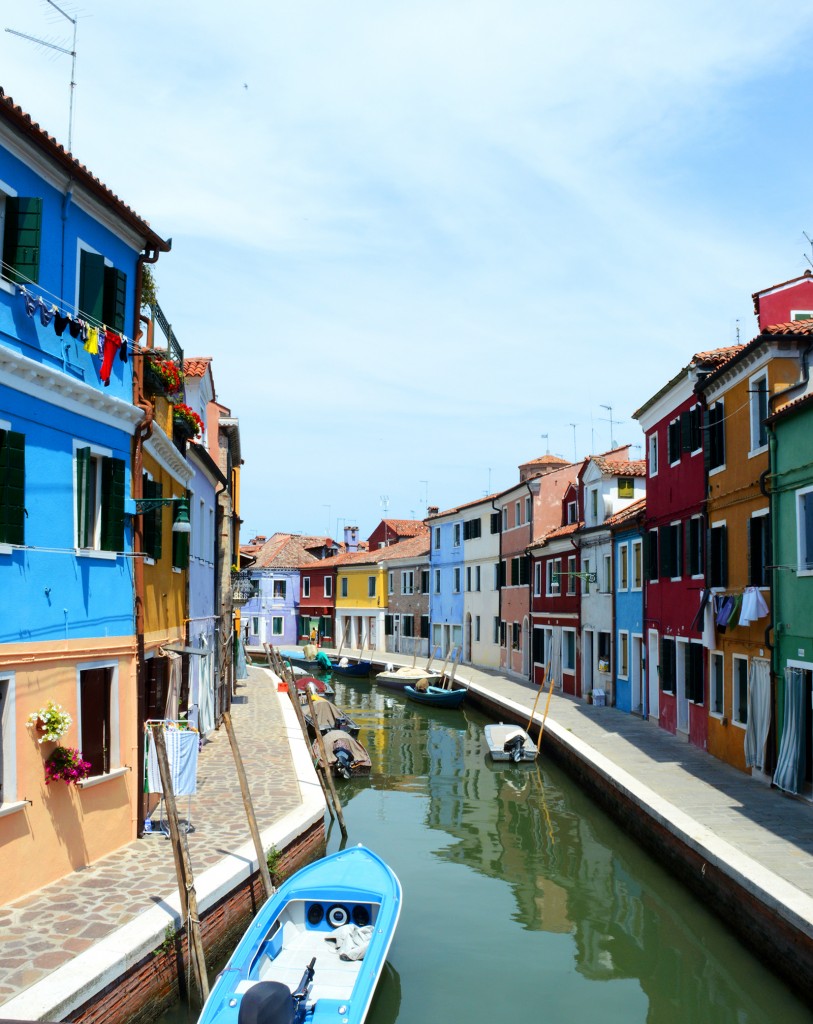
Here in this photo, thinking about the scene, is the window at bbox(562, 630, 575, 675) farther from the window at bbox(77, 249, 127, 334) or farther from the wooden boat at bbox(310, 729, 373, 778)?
the window at bbox(77, 249, 127, 334)

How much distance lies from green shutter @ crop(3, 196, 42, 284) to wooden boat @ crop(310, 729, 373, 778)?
14.5 m

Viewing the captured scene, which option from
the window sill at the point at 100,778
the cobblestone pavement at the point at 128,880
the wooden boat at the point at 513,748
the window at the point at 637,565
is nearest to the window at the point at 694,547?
the window at the point at 637,565

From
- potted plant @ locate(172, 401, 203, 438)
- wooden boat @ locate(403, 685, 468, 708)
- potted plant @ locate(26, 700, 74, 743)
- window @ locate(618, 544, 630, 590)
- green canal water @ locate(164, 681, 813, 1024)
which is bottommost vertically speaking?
green canal water @ locate(164, 681, 813, 1024)

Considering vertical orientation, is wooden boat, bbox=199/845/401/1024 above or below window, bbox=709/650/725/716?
below

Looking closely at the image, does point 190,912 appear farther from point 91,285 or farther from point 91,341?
point 91,285

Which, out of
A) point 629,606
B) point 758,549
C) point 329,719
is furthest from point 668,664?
point 329,719

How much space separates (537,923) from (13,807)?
24.2 feet

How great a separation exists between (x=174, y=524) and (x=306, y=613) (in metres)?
51.4

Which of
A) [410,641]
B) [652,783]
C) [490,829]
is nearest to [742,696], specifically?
[652,783]

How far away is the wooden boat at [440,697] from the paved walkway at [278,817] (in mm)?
10201

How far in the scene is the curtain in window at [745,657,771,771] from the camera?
57.1 ft

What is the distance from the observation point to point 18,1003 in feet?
26.3

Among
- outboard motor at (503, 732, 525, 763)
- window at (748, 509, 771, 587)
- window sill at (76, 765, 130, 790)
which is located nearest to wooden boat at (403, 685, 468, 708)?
outboard motor at (503, 732, 525, 763)

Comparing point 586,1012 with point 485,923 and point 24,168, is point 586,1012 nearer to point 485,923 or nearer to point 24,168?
point 485,923
